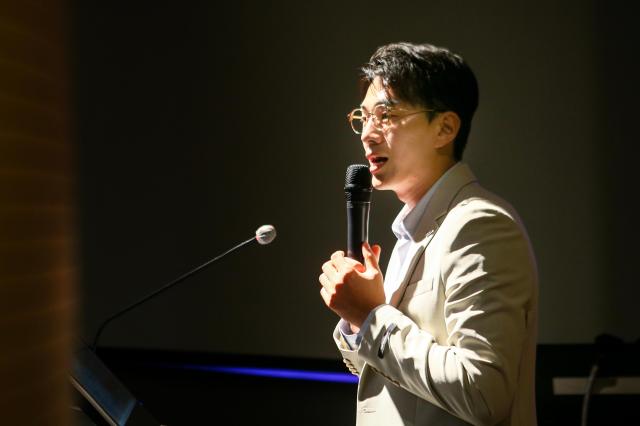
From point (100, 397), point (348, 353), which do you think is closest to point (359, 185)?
point (348, 353)

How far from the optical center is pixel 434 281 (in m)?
1.19

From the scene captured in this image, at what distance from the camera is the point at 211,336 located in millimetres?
4848

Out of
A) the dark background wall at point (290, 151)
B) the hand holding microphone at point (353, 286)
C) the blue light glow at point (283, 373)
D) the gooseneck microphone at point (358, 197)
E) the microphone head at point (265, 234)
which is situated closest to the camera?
the hand holding microphone at point (353, 286)

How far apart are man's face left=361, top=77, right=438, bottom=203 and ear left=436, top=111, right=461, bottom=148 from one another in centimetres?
1

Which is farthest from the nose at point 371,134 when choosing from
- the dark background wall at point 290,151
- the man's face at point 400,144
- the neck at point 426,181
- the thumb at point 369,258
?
the dark background wall at point 290,151

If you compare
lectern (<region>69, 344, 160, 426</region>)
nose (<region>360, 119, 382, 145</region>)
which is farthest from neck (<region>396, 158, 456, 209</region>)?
lectern (<region>69, 344, 160, 426</region>)

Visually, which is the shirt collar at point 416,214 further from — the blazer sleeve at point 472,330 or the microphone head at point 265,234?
the microphone head at point 265,234

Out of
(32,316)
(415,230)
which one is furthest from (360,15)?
(32,316)

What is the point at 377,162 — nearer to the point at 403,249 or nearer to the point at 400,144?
the point at 400,144

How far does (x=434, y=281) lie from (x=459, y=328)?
0.12 metres

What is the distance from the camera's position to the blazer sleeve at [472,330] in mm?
1072

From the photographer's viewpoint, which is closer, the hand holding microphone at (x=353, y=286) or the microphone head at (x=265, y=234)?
the hand holding microphone at (x=353, y=286)

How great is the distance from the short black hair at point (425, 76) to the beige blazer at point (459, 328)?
176 mm

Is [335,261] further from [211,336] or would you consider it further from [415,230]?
[211,336]
